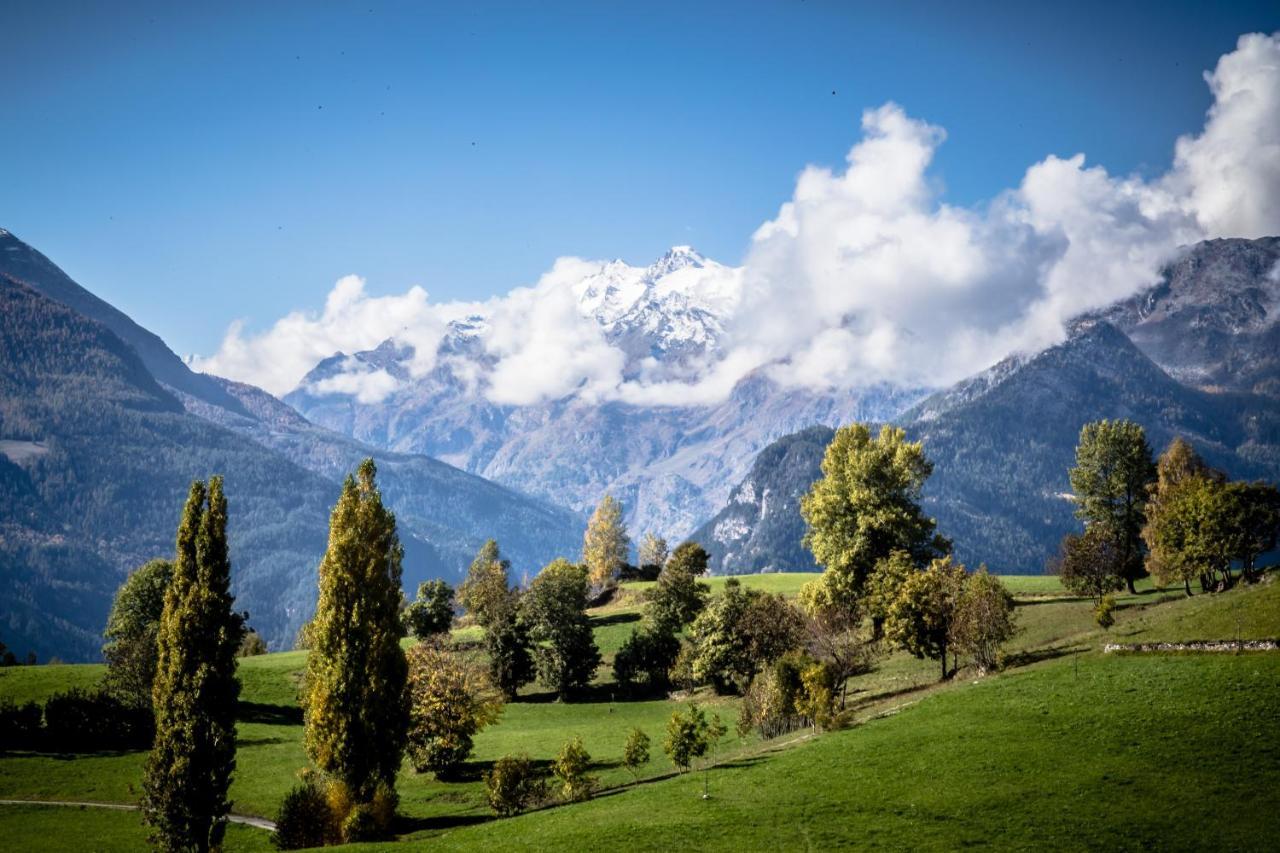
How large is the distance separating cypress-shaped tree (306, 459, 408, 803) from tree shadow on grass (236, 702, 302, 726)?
36278 mm

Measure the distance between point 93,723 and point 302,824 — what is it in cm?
3754

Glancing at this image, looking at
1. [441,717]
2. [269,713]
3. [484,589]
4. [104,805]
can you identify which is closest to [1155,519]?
[441,717]

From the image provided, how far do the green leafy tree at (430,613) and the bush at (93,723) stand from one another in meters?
42.5

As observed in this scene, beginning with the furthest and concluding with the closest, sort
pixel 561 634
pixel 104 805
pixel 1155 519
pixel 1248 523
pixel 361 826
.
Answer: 1. pixel 561 634
2. pixel 1155 519
3. pixel 1248 523
4. pixel 104 805
5. pixel 361 826

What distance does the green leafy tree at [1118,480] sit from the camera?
300 feet

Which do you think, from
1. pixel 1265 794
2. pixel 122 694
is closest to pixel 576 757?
pixel 1265 794

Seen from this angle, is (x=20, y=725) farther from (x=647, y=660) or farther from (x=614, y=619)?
(x=614, y=619)

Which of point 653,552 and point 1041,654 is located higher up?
point 653,552

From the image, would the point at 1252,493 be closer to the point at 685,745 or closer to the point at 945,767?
the point at 945,767

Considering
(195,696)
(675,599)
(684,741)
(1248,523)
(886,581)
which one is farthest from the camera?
(675,599)

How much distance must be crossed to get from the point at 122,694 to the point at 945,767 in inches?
2672

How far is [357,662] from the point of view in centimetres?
5219

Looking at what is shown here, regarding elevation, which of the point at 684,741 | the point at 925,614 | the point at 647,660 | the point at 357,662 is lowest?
the point at 647,660

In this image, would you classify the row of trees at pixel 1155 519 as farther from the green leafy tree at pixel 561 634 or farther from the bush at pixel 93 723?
the bush at pixel 93 723
